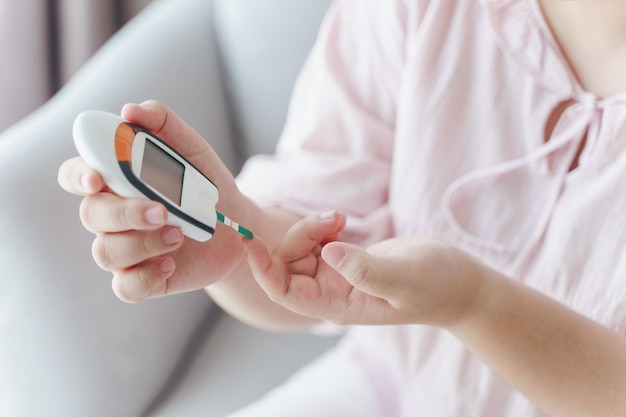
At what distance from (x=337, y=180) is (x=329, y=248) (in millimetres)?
246

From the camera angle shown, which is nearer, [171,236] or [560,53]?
[171,236]

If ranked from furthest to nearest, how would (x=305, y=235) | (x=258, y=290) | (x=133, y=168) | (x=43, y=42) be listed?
(x=43, y=42) → (x=258, y=290) → (x=305, y=235) → (x=133, y=168)

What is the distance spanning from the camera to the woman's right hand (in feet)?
1.40

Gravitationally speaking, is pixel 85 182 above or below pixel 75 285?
above

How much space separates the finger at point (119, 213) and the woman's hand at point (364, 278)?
9cm

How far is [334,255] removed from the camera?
0.45 m

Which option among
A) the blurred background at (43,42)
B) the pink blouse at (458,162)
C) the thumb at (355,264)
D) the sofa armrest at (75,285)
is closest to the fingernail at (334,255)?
the thumb at (355,264)

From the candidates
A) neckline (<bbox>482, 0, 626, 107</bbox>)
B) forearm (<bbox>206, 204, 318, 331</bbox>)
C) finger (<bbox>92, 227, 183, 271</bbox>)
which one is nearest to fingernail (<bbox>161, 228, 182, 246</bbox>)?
finger (<bbox>92, 227, 183, 271</bbox>)

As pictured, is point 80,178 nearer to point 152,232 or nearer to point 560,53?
point 152,232

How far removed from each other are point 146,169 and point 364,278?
16cm

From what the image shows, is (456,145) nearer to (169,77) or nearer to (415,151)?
(415,151)

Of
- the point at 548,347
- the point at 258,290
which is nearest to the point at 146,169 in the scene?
the point at 258,290

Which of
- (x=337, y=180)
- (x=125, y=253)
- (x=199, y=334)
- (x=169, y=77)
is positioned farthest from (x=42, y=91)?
(x=125, y=253)

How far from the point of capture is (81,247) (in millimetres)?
710
